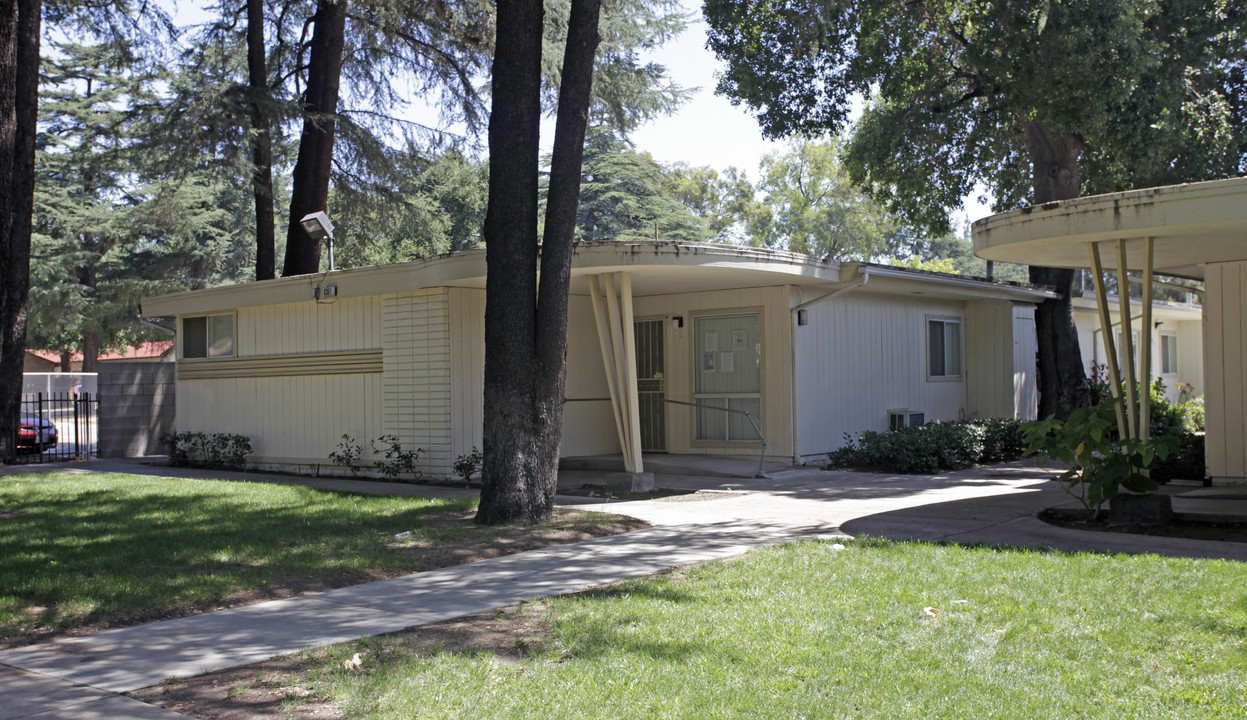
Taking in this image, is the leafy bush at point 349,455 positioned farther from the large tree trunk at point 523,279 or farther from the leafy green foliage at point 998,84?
the leafy green foliage at point 998,84

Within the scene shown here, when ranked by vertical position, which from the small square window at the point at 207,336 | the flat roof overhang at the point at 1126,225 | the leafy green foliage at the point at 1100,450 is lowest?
the leafy green foliage at the point at 1100,450

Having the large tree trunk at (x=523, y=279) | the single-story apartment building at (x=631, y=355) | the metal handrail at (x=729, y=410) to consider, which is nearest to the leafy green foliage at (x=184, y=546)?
the large tree trunk at (x=523, y=279)

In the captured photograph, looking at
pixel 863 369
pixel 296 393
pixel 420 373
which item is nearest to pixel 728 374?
pixel 863 369

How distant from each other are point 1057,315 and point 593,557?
12709 mm

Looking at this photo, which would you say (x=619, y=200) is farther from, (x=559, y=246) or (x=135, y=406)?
(x=559, y=246)

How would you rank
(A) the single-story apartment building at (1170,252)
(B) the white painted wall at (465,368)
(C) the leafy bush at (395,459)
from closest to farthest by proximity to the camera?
(A) the single-story apartment building at (1170,252) < (B) the white painted wall at (465,368) < (C) the leafy bush at (395,459)

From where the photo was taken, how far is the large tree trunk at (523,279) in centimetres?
906

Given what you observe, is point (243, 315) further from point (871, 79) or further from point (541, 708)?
point (541, 708)

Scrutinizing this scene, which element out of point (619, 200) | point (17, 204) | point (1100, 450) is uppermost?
point (619, 200)

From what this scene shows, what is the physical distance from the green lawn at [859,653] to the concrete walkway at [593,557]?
2.07ft

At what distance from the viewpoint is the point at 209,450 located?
1636cm

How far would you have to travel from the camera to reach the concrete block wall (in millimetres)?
18141

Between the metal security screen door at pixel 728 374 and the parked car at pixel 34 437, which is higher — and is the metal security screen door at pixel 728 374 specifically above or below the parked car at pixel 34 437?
above

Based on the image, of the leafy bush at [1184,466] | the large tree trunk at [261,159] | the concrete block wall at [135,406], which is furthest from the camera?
the large tree trunk at [261,159]
